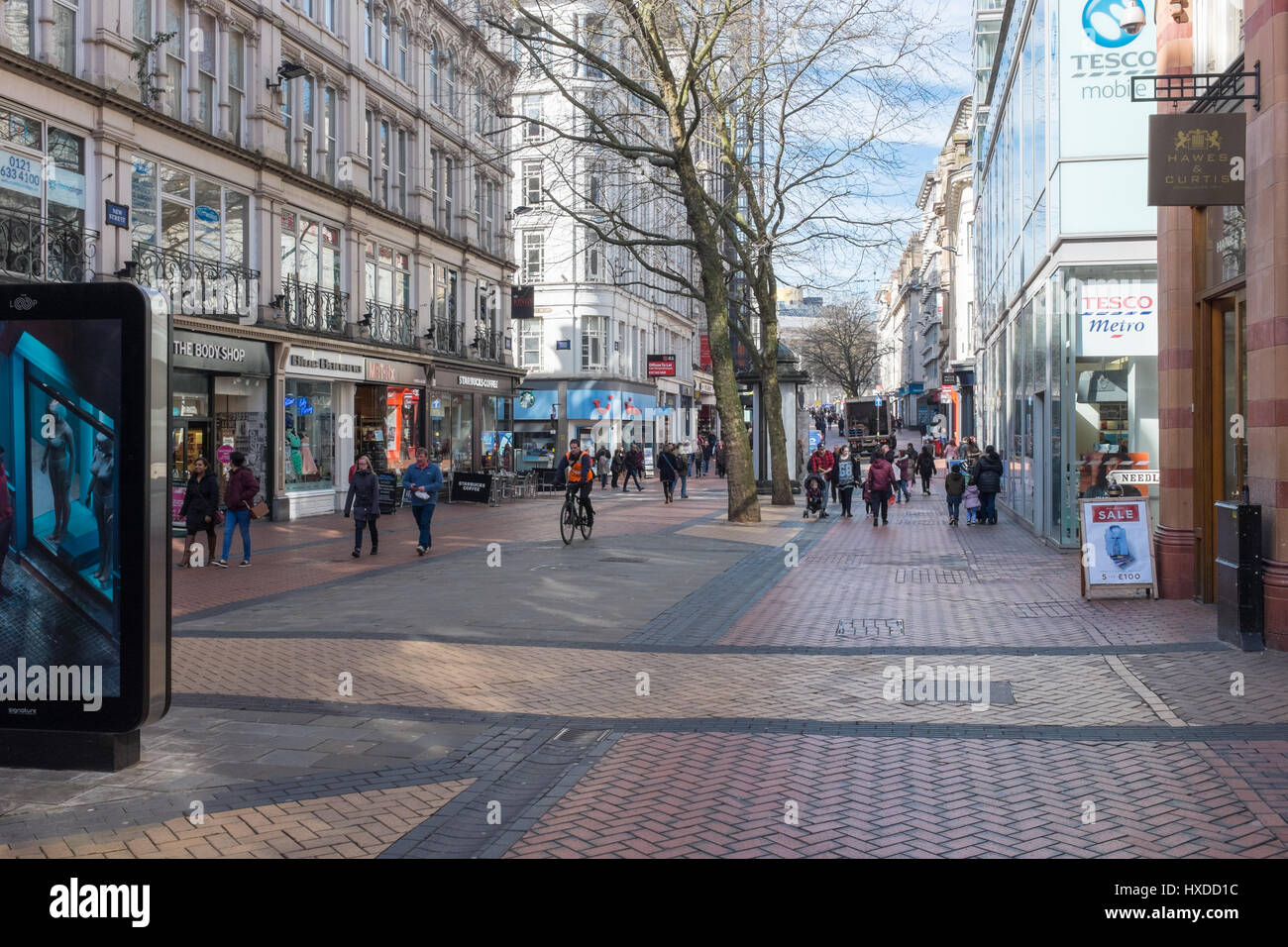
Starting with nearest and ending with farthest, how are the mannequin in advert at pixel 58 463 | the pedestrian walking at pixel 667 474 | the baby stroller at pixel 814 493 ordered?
the mannequin in advert at pixel 58 463 → the baby stroller at pixel 814 493 → the pedestrian walking at pixel 667 474

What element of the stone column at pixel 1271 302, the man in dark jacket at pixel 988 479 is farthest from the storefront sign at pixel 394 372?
the stone column at pixel 1271 302

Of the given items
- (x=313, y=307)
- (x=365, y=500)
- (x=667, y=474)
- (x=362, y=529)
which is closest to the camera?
(x=362, y=529)

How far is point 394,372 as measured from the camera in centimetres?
3253

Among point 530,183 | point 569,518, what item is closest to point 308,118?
point 569,518

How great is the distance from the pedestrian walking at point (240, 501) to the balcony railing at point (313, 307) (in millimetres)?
10221

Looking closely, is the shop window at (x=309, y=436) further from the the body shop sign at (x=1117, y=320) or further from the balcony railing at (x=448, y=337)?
the the body shop sign at (x=1117, y=320)

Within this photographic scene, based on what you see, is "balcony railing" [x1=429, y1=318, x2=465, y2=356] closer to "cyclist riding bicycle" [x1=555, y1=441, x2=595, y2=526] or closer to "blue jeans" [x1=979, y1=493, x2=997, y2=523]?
"cyclist riding bicycle" [x1=555, y1=441, x2=595, y2=526]

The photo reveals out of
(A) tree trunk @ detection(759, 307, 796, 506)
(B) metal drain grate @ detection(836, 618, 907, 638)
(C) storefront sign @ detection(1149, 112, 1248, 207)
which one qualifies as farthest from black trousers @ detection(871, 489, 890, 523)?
(C) storefront sign @ detection(1149, 112, 1248, 207)

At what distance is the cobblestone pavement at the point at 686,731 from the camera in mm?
5297

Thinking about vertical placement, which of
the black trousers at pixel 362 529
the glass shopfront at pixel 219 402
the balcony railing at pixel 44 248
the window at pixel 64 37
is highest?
the window at pixel 64 37

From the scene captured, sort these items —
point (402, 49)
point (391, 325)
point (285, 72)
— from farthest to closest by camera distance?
point (402, 49)
point (391, 325)
point (285, 72)

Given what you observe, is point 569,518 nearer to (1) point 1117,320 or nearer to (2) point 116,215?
(1) point 1117,320

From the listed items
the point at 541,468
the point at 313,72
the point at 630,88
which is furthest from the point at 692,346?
the point at 630,88

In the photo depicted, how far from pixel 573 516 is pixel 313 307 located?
11.2 meters
